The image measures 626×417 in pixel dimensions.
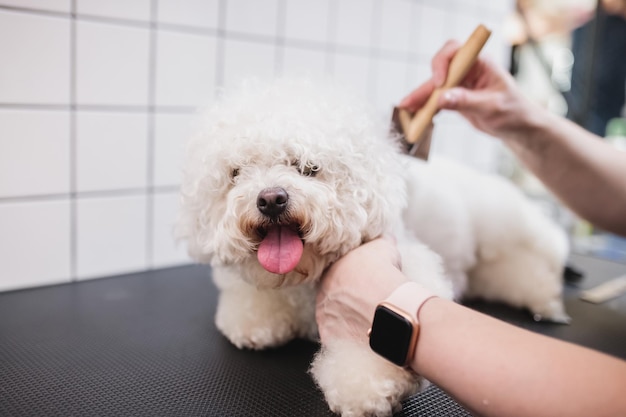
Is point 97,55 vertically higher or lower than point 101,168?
higher

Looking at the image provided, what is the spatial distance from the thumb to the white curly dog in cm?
11

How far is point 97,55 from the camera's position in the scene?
993 mm

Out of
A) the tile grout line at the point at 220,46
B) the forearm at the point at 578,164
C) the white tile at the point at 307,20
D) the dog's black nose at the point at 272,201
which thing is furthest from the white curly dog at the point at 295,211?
the white tile at the point at 307,20

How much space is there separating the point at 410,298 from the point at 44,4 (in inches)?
31.5

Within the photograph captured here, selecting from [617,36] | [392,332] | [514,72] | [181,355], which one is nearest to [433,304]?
[392,332]

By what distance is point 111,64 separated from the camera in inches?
39.8

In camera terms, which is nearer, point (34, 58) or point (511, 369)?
point (511, 369)

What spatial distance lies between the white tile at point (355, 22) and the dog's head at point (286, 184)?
2.04 feet

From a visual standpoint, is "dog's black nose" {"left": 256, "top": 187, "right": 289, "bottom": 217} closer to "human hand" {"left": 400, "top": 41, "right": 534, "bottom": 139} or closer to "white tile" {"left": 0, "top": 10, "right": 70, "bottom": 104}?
"human hand" {"left": 400, "top": 41, "right": 534, "bottom": 139}

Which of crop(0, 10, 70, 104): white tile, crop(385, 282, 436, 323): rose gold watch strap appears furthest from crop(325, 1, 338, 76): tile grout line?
crop(385, 282, 436, 323): rose gold watch strap

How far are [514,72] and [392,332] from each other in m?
1.54

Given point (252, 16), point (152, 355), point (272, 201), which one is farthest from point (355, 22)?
point (152, 355)

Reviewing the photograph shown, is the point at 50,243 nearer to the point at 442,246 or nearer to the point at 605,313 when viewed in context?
the point at 442,246

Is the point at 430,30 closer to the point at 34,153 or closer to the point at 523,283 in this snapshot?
the point at 523,283
